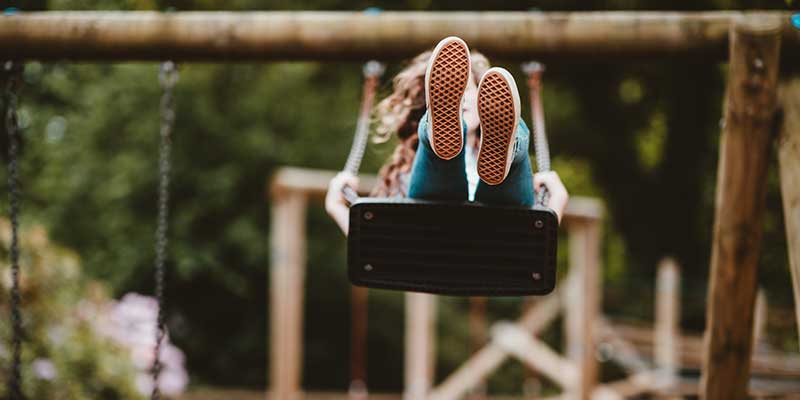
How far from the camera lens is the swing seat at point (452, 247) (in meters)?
1.96

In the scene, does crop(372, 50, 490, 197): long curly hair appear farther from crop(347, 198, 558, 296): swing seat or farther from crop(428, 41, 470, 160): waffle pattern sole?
A: crop(428, 41, 470, 160): waffle pattern sole

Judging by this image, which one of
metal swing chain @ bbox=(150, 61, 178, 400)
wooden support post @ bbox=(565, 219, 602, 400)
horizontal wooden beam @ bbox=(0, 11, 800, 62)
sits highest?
horizontal wooden beam @ bbox=(0, 11, 800, 62)

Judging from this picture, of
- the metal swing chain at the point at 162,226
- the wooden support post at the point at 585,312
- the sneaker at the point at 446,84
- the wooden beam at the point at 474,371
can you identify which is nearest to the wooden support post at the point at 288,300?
the wooden beam at the point at 474,371

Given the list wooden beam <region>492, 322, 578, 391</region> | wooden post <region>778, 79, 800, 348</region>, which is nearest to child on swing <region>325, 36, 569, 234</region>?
wooden post <region>778, 79, 800, 348</region>

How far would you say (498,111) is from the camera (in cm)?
182

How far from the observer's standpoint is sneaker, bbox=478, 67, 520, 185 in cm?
182

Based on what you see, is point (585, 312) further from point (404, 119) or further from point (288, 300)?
point (404, 119)

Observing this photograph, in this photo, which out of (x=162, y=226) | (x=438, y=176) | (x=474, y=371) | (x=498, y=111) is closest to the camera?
(x=498, y=111)

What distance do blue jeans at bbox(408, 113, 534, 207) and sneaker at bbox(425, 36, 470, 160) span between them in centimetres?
10

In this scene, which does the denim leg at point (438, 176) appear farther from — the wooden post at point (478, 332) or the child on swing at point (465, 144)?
the wooden post at point (478, 332)

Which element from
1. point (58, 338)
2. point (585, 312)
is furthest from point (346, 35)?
point (585, 312)

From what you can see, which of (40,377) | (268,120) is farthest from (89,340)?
Result: (268,120)

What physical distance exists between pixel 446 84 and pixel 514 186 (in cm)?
34

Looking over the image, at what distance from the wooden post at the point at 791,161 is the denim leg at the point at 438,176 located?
1.29m
